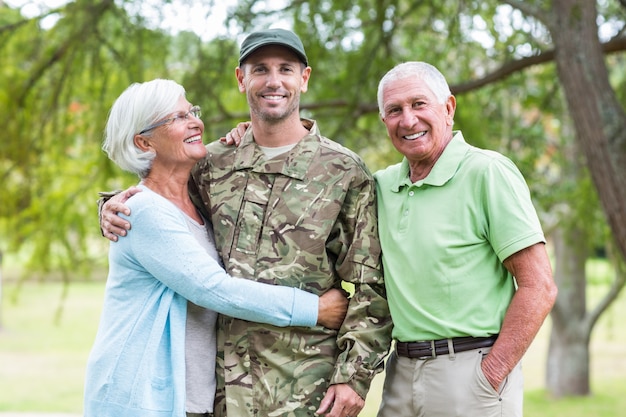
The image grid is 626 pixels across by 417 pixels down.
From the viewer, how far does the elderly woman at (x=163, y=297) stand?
242 centimetres

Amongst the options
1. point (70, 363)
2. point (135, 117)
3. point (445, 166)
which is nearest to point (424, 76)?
point (445, 166)

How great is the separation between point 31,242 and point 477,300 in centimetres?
432

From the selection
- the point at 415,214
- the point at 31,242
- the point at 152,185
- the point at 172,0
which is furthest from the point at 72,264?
the point at 415,214

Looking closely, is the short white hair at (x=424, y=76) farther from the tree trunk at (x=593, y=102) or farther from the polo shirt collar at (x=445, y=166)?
the tree trunk at (x=593, y=102)

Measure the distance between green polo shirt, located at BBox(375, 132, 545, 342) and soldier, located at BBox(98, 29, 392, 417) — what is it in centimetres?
12

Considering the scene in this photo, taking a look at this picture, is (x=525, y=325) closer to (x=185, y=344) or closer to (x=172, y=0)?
(x=185, y=344)

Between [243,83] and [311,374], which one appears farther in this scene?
[243,83]

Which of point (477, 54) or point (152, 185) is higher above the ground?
point (477, 54)

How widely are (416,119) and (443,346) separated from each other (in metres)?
0.66

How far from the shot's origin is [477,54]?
709 cm

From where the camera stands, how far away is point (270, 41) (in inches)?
102

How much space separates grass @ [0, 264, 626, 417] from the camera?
Answer: 11180 mm

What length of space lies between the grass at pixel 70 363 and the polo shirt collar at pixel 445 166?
4.07 m

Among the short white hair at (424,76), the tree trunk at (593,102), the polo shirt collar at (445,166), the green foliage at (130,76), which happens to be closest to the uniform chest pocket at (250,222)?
the polo shirt collar at (445,166)
